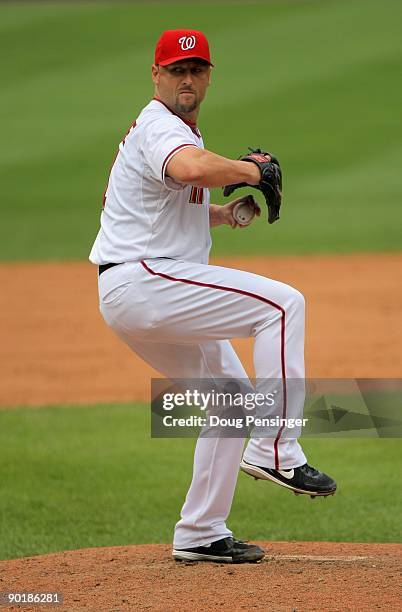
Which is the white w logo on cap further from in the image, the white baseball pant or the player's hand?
the white baseball pant

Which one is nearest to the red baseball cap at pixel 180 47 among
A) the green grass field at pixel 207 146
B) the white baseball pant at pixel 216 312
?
the white baseball pant at pixel 216 312

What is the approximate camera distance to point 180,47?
4.98 meters

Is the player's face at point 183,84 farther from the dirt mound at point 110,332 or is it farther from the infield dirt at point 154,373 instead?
the dirt mound at point 110,332

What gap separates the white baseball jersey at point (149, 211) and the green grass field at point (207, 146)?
2313mm

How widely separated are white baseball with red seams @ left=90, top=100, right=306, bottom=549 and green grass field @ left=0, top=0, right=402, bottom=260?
11.2 m

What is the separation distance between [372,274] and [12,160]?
30.1 feet

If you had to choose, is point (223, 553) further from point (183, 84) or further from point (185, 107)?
point (183, 84)

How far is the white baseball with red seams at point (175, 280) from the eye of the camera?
4.89 meters

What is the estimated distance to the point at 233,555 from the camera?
5.52 meters

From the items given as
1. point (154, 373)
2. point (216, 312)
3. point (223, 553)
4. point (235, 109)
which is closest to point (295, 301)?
point (216, 312)

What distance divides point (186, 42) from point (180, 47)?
44 mm

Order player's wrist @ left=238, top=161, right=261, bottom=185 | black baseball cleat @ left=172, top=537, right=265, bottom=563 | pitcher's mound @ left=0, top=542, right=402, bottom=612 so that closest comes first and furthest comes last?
pitcher's mound @ left=0, top=542, right=402, bottom=612
player's wrist @ left=238, top=161, right=261, bottom=185
black baseball cleat @ left=172, top=537, right=265, bottom=563

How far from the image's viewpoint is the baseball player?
4875mm

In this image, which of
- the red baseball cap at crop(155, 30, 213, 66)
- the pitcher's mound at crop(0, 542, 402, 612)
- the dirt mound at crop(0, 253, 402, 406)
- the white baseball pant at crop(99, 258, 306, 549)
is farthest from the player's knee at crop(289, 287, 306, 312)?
the dirt mound at crop(0, 253, 402, 406)
